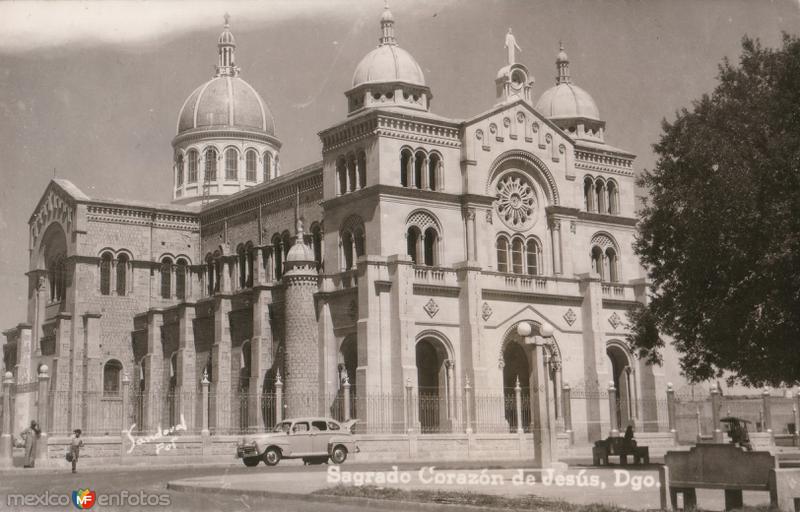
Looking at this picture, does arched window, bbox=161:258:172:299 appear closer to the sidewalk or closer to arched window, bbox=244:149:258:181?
arched window, bbox=244:149:258:181

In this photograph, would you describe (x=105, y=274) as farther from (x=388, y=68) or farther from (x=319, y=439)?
(x=319, y=439)

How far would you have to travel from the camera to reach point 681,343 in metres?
35.4

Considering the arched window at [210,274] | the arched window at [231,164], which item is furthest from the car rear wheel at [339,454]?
the arched window at [231,164]

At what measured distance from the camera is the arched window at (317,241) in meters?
50.8

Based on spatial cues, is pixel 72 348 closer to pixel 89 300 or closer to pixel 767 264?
pixel 89 300

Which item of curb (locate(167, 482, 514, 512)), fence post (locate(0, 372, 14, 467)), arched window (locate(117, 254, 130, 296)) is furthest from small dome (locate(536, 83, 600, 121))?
curb (locate(167, 482, 514, 512))

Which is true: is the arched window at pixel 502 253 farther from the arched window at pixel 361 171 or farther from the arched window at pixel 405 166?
the arched window at pixel 361 171

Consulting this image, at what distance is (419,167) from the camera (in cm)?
4672

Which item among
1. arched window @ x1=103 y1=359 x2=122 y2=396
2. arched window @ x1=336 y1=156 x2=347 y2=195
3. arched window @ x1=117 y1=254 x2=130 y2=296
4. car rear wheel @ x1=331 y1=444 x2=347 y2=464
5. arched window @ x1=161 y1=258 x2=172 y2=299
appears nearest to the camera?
car rear wheel @ x1=331 y1=444 x2=347 y2=464

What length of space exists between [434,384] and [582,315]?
8.14 m

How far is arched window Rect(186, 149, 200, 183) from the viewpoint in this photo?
71.8 metres

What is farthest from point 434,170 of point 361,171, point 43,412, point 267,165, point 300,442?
point 267,165

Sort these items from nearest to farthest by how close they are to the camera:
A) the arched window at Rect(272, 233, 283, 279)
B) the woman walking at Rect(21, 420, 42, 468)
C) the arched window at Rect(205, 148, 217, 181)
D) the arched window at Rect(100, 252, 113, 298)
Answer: the woman walking at Rect(21, 420, 42, 468) → the arched window at Rect(272, 233, 283, 279) → the arched window at Rect(100, 252, 113, 298) → the arched window at Rect(205, 148, 217, 181)

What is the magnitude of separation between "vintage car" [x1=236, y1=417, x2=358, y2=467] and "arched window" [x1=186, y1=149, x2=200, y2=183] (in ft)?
129
